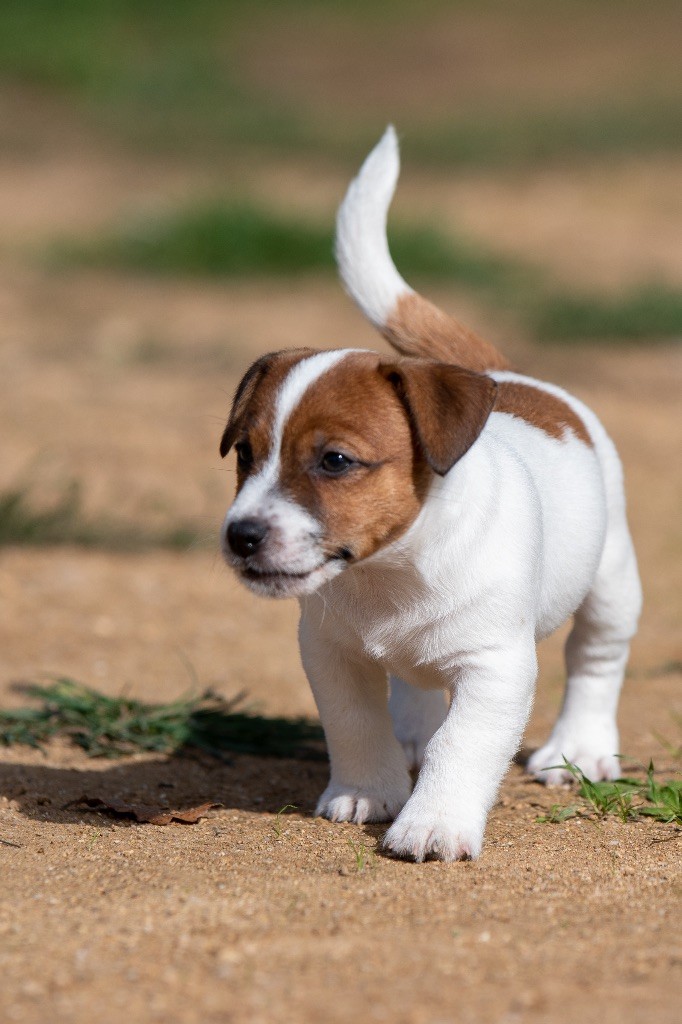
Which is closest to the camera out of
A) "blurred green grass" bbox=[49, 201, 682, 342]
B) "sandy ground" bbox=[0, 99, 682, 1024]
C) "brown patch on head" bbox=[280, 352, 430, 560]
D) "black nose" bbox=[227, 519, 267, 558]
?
"sandy ground" bbox=[0, 99, 682, 1024]

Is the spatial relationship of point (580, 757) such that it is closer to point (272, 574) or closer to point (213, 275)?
point (272, 574)

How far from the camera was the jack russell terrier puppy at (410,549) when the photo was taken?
365 centimetres

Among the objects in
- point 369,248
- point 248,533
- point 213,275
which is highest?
point 213,275

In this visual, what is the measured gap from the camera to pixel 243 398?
3.96m

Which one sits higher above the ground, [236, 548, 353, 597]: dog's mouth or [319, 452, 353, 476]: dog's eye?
[319, 452, 353, 476]: dog's eye

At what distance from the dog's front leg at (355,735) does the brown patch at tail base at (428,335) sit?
1.24 metres

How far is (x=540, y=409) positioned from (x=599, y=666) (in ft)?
2.83

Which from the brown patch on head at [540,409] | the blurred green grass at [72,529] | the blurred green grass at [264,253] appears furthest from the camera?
the blurred green grass at [264,253]

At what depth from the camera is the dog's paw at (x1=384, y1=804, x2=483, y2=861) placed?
371 centimetres

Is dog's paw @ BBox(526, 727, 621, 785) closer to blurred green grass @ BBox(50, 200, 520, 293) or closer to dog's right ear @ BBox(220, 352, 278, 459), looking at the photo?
dog's right ear @ BBox(220, 352, 278, 459)

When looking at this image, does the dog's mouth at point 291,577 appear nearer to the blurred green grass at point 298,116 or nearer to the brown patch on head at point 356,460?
the brown patch on head at point 356,460

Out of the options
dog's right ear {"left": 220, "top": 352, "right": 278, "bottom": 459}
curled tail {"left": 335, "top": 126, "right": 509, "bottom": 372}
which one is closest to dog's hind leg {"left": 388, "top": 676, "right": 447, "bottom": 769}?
curled tail {"left": 335, "top": 126, "right": 509, "bottom": 372}

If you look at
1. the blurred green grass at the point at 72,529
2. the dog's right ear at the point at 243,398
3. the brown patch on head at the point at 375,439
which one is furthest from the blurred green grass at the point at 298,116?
the brown patch on head at the point at 375,439

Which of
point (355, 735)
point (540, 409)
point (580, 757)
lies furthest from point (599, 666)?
point (355, 735)
